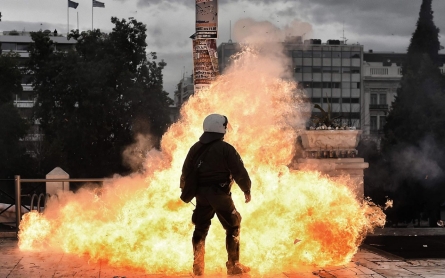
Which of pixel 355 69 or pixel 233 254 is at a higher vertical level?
pixel 355 69

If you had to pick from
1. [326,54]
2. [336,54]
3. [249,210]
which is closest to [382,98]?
[336,54]

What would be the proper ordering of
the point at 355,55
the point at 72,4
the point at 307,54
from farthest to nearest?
the point at 355,55 < the point at 307,54 < the point at 72,4

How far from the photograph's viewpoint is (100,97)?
3127cm

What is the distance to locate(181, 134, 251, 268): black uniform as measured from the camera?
766cm

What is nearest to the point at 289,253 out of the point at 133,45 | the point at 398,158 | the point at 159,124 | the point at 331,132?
the point at 331,132

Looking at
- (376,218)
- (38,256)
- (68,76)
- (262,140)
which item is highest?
(68,76)

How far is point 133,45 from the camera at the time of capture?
33.4 meters

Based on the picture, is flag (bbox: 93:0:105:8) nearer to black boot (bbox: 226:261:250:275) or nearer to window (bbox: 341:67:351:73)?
black boot (bbox: 226:261:250:275)

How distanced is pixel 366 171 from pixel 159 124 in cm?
1294

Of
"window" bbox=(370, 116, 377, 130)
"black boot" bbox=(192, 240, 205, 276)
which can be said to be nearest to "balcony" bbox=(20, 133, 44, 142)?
"black boot" bbox=(192, 240, 205, 276)

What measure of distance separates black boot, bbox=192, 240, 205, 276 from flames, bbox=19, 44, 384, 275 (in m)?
0.34

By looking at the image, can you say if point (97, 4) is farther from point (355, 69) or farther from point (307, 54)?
point (355, 69)

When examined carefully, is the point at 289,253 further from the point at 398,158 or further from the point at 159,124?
the point at 159,124

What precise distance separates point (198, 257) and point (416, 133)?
2346 centimetres
